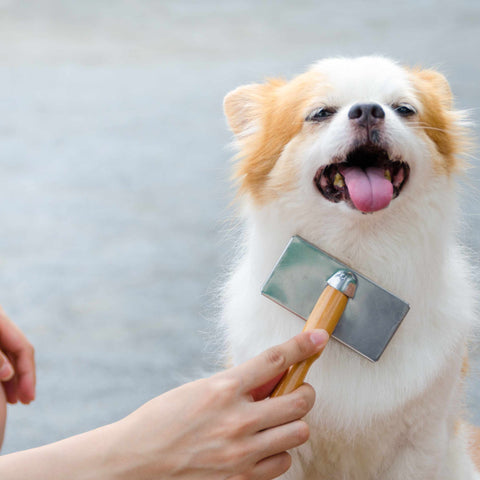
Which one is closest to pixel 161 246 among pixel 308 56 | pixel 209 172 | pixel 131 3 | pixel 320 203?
pixel 209 172

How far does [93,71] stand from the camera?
3.61 m

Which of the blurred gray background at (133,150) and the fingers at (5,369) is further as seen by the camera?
the blurred gray background at (133,150)

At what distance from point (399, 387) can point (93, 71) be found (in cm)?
288

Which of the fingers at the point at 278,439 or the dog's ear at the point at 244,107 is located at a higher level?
the dog's ear at the point at 244,107

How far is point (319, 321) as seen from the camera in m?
0.98

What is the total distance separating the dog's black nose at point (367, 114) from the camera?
3.39 feet

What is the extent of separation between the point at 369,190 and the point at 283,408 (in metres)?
0.35

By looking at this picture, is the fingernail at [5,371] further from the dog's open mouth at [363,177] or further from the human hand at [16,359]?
the dog's open mouth at [363,177]

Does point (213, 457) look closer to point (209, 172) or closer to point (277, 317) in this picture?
point (277, 317)

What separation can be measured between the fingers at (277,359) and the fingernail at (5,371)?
0.31 meters

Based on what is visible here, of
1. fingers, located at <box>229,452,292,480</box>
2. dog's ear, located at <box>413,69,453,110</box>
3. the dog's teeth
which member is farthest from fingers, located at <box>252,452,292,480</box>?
dog's ear, located at <box>413,69,453,110</box>

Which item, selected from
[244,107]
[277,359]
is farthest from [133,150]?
[277,359]

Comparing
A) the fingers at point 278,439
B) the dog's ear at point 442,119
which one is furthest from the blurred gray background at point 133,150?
the fingers at point 278,439

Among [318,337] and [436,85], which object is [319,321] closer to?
[318,337]
